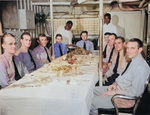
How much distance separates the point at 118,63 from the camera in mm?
2129

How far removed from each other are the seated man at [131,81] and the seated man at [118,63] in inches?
5.0

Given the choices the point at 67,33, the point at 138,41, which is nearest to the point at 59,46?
the point at 67,33

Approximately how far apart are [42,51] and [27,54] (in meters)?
0.35

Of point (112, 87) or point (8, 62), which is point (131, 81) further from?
point (8, 62)

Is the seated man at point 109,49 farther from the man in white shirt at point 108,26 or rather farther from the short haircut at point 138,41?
the short haircut at point 138,41

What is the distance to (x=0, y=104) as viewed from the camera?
4.30ft

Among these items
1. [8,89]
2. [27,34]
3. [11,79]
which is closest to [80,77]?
[8,89]

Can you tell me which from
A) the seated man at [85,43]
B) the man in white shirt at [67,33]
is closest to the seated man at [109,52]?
the seated man at [85,43]

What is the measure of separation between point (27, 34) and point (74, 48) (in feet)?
2.63

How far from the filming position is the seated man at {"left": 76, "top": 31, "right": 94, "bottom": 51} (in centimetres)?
250

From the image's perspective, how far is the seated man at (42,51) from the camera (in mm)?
2589

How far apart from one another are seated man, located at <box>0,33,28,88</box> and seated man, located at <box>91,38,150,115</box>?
1075 mm

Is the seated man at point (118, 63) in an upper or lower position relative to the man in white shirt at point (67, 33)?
lower

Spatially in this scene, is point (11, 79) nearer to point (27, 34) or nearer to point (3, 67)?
point (3, 67)
